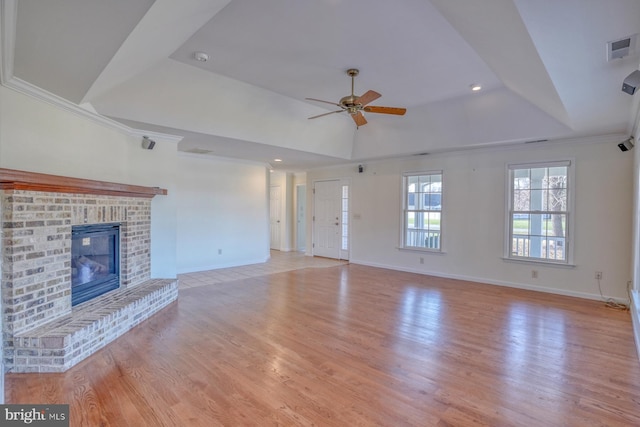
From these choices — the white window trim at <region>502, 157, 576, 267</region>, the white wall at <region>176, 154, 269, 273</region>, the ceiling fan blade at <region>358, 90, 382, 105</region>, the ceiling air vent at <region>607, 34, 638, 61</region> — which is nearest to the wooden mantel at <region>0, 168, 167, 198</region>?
the white wall at <region>176, 154, 269, 273</region>

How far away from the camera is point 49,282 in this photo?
111 inches

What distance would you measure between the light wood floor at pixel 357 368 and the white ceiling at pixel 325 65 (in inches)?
96.0

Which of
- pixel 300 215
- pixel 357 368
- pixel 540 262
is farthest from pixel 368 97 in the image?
pixel 300 215

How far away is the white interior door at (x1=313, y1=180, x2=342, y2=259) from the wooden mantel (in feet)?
15.8

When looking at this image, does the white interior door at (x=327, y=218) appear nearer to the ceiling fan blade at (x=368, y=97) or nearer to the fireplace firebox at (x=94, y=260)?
the ceiling fan blade at (x=368, y=97)

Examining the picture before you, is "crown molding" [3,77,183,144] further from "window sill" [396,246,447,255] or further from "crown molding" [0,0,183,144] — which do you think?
"window sill" [396,246,447,255]

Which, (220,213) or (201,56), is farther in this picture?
(220,213)

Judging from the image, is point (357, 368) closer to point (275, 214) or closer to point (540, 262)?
point (540, 262)

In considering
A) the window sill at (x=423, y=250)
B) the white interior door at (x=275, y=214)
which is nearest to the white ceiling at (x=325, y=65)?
the window sill at (x=423, y=250)

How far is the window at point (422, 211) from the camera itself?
6359 millimetres

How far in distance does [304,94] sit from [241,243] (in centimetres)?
373

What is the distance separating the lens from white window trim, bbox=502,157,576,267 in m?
4.89

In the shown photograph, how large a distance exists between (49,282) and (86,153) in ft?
5.15

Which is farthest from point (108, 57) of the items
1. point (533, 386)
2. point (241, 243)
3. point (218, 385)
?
point (241, 243)
